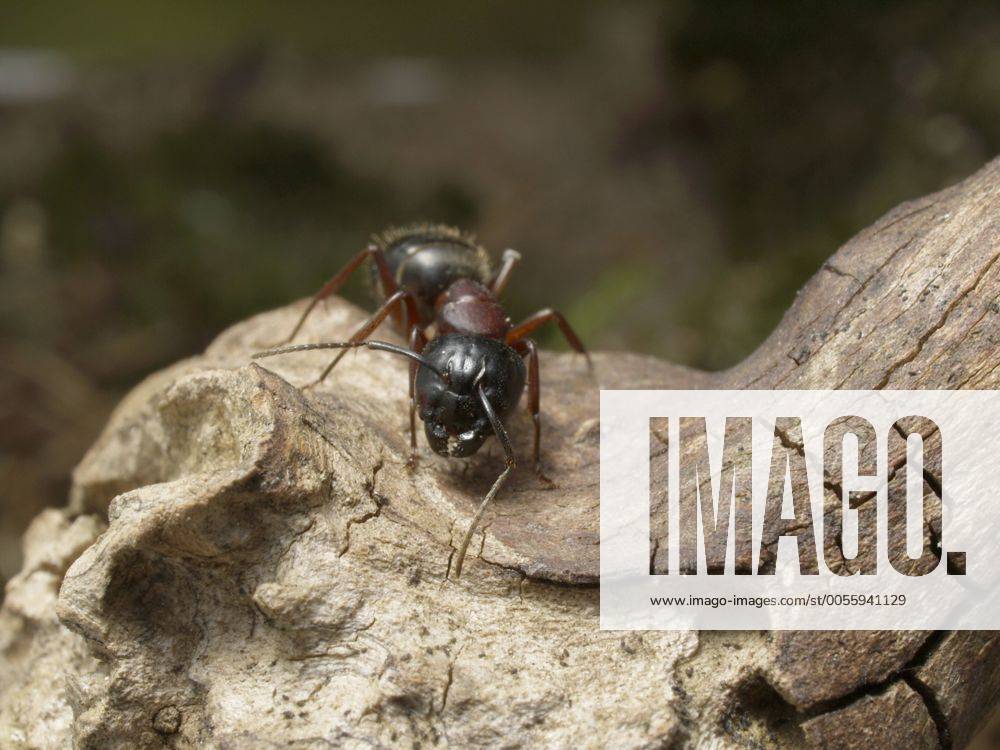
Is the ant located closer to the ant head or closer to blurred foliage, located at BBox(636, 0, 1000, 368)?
the ant head

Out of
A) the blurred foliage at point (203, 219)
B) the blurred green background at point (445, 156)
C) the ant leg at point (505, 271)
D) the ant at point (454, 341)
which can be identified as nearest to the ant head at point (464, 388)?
the ant at point (454, 341)

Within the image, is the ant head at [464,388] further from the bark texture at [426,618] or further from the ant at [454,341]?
the bark texture at [426,618]

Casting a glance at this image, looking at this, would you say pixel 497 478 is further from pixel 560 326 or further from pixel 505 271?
pixel 505 271

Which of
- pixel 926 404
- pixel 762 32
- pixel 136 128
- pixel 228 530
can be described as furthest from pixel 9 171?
pixel 926 404

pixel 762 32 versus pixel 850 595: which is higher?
pixel 762 32

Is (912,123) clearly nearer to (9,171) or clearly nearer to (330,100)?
(330,100)

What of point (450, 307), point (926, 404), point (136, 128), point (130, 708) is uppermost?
point (136, 128)

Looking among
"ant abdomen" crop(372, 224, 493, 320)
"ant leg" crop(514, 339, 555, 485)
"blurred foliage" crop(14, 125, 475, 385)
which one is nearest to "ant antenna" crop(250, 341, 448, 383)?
"ant leg" crop(514, 339, 555, 485)

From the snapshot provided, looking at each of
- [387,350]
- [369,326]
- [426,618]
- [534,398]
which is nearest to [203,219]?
[369,326]
